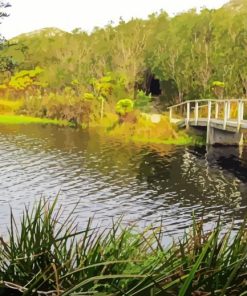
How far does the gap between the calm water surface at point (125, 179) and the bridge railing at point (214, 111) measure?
10.1 feet

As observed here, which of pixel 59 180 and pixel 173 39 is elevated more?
pixel 173 39

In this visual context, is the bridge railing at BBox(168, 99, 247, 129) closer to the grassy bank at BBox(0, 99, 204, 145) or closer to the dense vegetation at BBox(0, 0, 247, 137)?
the grassy bank at BBox(0, 99, 204, 145)

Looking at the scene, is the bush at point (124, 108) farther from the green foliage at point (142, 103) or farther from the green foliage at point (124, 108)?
the green foliage at point (142, 103)

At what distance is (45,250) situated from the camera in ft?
17.1

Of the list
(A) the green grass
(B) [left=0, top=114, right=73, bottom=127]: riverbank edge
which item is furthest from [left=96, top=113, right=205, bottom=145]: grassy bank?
(A) the green grass

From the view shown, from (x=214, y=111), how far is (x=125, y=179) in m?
23.7

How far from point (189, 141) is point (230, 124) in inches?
374

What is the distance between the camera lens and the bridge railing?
115 feet

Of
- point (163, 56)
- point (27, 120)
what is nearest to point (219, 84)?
point (163, 56)

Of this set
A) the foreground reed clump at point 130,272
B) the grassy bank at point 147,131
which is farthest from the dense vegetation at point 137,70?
the foreground reed clump at point 130,272

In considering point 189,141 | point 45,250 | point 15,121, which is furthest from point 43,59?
point 45,250

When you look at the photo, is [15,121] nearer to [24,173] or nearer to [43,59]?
[43,59]

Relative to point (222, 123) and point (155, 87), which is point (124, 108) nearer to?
point (222, 123)

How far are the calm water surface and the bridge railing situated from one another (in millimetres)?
3076
